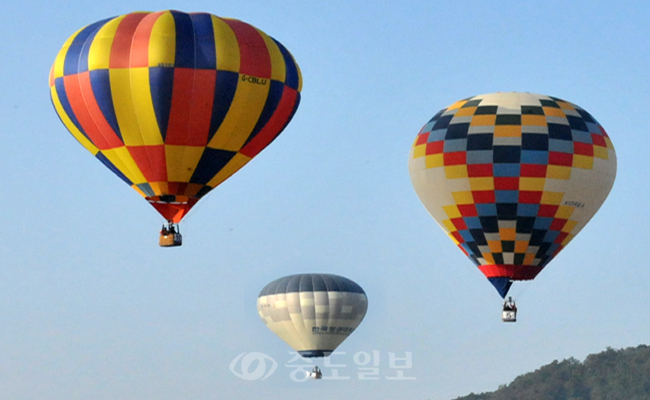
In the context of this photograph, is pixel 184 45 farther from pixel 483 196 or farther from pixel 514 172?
pixel 514 172

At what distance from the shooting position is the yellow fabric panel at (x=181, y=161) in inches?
1105

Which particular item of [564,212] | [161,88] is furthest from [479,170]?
[161,88]

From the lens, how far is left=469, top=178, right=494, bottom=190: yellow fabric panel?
106 feet

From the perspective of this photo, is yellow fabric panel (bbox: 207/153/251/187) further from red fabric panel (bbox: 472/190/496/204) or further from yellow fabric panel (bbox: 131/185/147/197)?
red fabric panel (bbox: 472/190/496/204)

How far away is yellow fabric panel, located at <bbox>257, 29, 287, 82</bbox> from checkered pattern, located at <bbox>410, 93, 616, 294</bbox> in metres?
→ 5.84

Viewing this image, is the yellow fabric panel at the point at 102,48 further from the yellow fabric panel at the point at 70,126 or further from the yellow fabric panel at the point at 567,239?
the yellow fabric panel at the point at 567,239

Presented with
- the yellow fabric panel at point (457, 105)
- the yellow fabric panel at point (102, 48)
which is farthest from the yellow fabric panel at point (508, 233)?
the yellow fabric panel at point (102, 48)

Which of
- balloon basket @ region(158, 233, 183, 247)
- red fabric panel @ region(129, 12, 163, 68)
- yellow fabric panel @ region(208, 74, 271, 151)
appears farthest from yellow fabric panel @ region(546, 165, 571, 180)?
red fabric panel @ region(129, 12, 163, 68)

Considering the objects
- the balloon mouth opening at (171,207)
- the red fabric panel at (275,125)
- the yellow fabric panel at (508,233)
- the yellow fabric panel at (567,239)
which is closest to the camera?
the balloon mouth opening at (171,207)

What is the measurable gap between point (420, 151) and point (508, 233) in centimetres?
307

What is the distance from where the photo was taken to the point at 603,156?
33.2m

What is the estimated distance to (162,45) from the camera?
90.2ft

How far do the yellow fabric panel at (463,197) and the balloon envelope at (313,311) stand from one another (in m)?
14.3

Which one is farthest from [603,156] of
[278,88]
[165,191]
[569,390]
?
[569,390]
